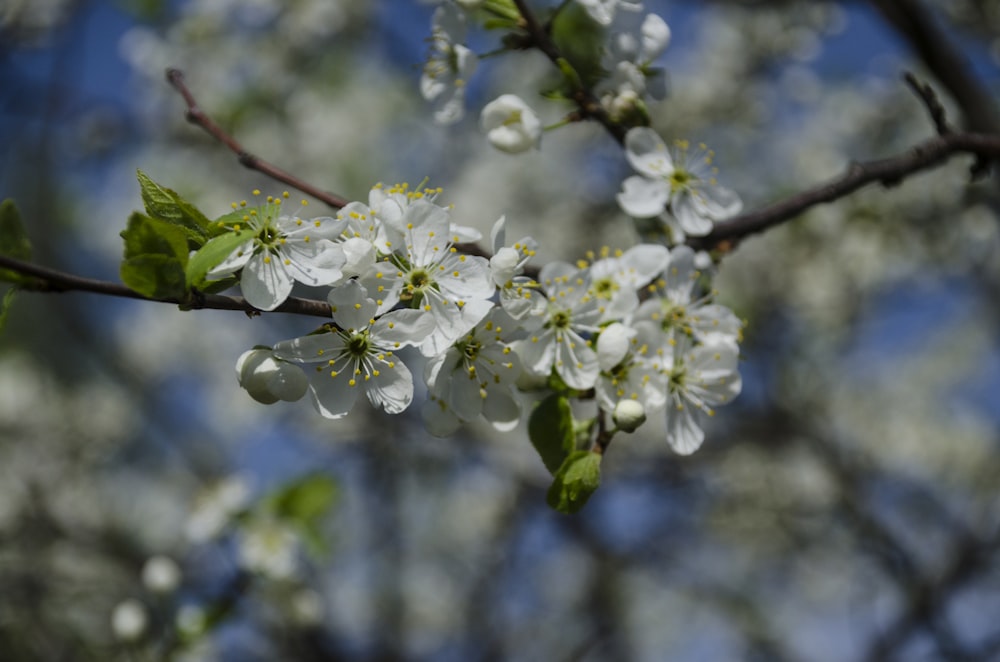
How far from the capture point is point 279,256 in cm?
→ 132

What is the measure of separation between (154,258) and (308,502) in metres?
1.55

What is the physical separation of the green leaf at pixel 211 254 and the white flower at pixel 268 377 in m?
0.15

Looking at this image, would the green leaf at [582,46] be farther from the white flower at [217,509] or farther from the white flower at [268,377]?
the white flower at [217,509]

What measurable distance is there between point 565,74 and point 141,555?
514 centimetres

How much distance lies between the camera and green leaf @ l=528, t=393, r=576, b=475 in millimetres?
1406

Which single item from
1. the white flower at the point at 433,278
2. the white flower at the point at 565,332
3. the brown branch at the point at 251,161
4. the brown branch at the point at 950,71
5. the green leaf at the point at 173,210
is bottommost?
the brown branch at the point at 950,71

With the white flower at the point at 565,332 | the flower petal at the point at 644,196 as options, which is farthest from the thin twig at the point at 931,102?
the white flower at the point at 565,332

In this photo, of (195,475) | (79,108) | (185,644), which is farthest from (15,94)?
(185,644)

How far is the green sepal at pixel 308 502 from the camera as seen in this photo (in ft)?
8.35

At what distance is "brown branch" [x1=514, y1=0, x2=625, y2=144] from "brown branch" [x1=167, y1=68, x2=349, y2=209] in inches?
20.0

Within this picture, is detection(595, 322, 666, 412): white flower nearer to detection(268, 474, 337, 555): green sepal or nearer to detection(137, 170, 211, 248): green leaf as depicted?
detection(137, 170, 211, 248): green leaf

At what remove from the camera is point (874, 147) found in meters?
5.55

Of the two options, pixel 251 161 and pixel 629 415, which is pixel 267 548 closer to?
pixel 251 161

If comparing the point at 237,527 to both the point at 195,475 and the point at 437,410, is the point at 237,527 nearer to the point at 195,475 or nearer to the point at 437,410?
the point at 437,410
